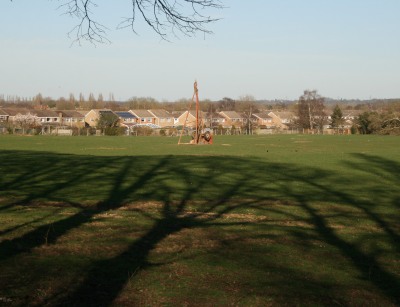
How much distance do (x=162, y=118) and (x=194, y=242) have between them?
510 ft

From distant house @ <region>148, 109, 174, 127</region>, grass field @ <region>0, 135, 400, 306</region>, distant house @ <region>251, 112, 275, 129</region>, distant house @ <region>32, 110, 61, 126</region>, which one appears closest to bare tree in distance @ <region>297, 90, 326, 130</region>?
distant house @ <region>251, 112, 275, 129</region>

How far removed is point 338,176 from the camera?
76.0 ft

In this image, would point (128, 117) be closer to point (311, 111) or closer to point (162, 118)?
point (162, 118)

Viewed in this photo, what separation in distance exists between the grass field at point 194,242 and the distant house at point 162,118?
5629 inches

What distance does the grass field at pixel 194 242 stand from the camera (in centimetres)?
716

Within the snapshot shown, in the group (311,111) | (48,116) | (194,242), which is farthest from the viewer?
(48,116)

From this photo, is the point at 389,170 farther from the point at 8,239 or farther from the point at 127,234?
the point at 8,239

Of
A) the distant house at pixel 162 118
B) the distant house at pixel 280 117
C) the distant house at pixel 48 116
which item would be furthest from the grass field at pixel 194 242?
the distant house at pixel 280 117

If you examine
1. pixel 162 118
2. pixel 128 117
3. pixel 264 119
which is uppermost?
pixel 128 117

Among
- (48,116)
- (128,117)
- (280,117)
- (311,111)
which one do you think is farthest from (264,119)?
(48,116)

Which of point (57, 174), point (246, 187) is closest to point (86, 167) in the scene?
point (57, 174)

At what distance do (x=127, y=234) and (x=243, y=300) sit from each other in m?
3.85

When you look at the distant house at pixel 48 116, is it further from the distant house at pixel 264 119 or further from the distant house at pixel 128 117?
the distant house at pixel 264 119

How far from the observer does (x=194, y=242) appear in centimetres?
995
